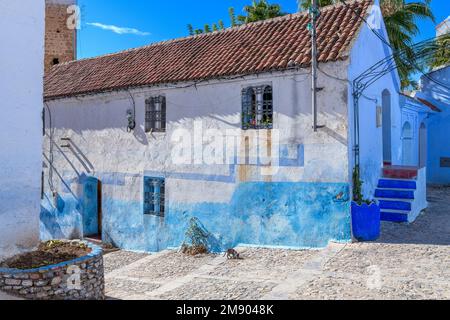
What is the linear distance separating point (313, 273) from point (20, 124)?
6.24 meters

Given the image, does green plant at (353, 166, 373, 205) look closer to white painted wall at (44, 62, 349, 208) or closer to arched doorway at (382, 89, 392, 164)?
white painted wall at (44, 62, 349, 208)

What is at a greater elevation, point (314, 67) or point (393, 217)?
point (314, 67)

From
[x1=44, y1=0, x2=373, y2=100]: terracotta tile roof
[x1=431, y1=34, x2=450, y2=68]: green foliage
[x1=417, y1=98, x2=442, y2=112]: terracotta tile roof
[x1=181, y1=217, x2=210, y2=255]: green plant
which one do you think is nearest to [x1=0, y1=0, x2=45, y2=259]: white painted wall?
[x1=44, y1=0, x2=373, y2=100]: terracotta tile roof

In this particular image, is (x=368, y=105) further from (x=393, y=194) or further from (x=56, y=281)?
(x=56, y=281)

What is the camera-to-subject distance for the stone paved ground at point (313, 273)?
21.6 ft

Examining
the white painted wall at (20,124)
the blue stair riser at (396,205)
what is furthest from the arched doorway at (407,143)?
the white painted wall at (20,124)

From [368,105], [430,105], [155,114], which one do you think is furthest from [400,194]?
[430,105]

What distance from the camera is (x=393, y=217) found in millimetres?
10961

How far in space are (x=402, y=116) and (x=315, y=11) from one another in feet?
27.1

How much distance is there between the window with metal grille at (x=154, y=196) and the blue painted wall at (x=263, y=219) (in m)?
0.23

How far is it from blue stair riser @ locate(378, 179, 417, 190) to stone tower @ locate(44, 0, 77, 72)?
17648 millimetres

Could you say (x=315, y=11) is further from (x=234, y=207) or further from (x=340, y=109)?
(x=234, y=207)

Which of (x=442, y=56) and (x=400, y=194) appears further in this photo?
(x=442, y=56)
